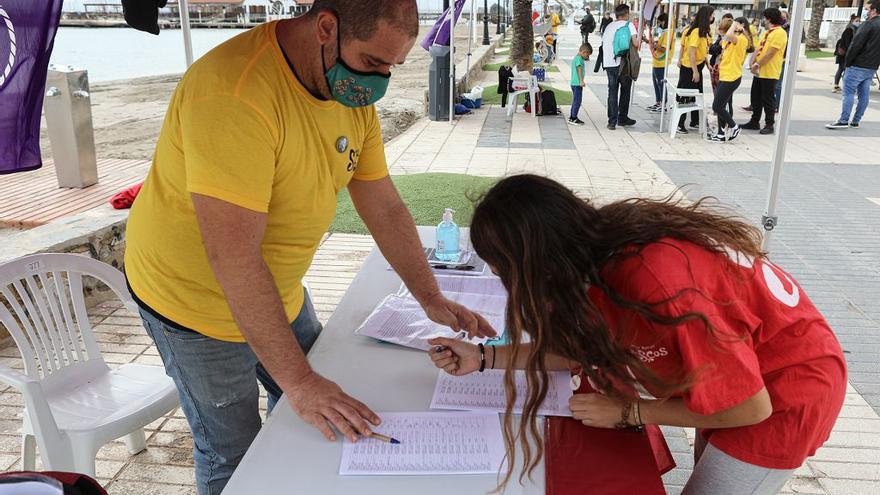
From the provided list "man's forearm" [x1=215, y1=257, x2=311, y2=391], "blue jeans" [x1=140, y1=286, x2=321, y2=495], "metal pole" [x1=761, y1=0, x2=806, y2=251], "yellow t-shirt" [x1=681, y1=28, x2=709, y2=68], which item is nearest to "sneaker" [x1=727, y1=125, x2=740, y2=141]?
"yellow t-shirt" [x1=681, y1=28, x2=709, y2=68]

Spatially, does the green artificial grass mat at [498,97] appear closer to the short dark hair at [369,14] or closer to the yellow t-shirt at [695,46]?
the yellow t-shirt at [695,46]

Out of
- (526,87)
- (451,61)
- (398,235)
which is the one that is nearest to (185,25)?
(398,235)

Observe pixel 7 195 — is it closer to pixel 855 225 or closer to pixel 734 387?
pixel 734 387

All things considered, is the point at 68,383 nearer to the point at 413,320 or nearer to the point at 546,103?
the point at 413,320

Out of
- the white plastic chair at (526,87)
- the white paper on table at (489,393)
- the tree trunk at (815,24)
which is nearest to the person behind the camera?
the white paper on table at (489,393)

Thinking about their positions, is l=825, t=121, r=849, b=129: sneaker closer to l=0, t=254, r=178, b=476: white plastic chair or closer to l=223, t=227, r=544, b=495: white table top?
l=223, t=227, r=544, b=495: white table top

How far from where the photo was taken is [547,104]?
39.3ft

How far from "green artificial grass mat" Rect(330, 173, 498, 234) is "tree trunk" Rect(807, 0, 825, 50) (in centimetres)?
2020

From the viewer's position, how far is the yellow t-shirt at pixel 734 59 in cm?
919

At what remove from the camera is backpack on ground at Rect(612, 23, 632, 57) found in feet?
33.5

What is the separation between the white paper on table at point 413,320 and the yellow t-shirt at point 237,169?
0.98 feet

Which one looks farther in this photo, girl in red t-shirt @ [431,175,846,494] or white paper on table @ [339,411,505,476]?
white paper on table @ [339,411,505,476]

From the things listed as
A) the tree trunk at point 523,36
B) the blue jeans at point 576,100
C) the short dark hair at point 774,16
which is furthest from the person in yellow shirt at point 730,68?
the tree trunk at point 523,36

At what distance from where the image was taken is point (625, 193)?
6.80 m
